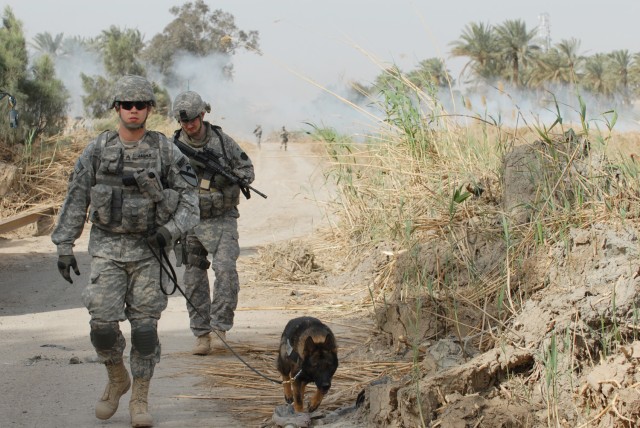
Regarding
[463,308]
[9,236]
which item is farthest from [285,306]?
[9,236]

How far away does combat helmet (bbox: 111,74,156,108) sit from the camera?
4.91 meters

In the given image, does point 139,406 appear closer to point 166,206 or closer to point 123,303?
point 123,303

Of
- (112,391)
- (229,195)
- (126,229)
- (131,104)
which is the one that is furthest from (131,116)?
(229,195)

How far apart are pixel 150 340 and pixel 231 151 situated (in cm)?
243

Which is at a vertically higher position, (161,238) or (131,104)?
(131,104)

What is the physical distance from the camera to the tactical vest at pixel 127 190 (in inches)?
191

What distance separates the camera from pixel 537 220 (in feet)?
18.9

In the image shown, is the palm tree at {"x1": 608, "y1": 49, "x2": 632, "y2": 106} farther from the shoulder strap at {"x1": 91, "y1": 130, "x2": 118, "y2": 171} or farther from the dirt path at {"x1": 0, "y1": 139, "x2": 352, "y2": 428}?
the shoulder strap at {"x1": 91, "y1": 130, "x2": 118, "y2": 171}

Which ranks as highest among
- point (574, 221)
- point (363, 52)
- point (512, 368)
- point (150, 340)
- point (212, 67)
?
point (212, 67)

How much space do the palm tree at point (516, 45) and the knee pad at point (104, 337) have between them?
167ft

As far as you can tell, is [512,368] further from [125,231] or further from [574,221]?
[125,231]

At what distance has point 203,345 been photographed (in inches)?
262

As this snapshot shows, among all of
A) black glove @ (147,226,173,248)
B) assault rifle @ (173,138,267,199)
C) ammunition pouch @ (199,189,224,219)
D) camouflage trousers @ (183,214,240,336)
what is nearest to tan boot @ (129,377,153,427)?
black glove @ (147,226,173,248)

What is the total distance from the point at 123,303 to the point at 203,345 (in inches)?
70.8
